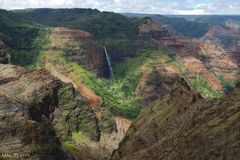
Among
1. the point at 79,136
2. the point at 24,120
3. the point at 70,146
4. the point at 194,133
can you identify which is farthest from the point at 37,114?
the point at 194,133

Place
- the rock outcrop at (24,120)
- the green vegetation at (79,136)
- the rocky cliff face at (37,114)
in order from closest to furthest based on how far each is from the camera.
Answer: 1. the rock outcrop at (24,120)
2. the rocky cliff face at (37,114)
3. the green vegetation at (79,136)

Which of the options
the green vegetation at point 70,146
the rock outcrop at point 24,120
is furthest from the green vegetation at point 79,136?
the rock outcrop at point 24,120

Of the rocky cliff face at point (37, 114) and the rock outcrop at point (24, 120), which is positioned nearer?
the rock outcrop at point (24, 120)

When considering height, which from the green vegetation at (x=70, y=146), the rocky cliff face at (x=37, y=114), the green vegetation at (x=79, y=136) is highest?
the rocky cliff face at (x=37, y=114)

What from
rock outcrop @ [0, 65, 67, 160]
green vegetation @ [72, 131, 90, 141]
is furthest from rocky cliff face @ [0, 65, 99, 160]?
green vegetation @ [72, 131, 90, 141]

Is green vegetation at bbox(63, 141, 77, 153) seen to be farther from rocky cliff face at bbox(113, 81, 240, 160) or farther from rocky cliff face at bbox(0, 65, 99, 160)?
rocky cliff face at bbox(113, 81, 240, 160)

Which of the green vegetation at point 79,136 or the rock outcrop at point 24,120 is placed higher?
the rock outcrop at point 24,120

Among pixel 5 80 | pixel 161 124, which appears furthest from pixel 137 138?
pixel 5 80

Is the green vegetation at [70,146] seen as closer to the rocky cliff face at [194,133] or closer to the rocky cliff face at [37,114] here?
the rocky cliff face at [37,114]
